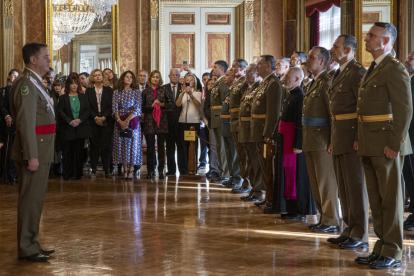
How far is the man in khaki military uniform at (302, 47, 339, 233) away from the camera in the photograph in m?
4.46

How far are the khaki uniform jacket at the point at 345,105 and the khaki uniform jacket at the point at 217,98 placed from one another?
3452mm

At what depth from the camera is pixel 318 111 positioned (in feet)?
14.7

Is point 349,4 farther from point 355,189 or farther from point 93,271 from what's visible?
point 93,271

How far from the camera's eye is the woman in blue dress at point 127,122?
7824 millimetres

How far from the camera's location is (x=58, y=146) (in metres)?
8.31

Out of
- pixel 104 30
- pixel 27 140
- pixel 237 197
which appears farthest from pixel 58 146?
pixel 27 140

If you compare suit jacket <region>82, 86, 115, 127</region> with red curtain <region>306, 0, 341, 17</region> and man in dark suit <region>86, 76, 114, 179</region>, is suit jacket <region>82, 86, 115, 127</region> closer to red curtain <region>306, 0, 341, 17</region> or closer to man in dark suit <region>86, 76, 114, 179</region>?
→ man in dark suit <region>86, 76, 114, 179</region>

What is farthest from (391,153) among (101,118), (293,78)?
(101,118)

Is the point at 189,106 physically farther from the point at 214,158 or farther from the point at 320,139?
the point at 320,139

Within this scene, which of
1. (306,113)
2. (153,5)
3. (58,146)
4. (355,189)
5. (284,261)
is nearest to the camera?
(284,261)

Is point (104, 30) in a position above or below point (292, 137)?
above

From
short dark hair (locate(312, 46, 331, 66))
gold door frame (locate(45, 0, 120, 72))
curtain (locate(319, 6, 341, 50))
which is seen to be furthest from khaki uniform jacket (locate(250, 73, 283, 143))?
gold door frame (locate(45, 0, 120, 72))

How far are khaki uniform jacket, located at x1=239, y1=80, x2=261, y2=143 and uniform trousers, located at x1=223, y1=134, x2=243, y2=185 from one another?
3.49 feet

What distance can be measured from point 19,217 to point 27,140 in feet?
1.79
